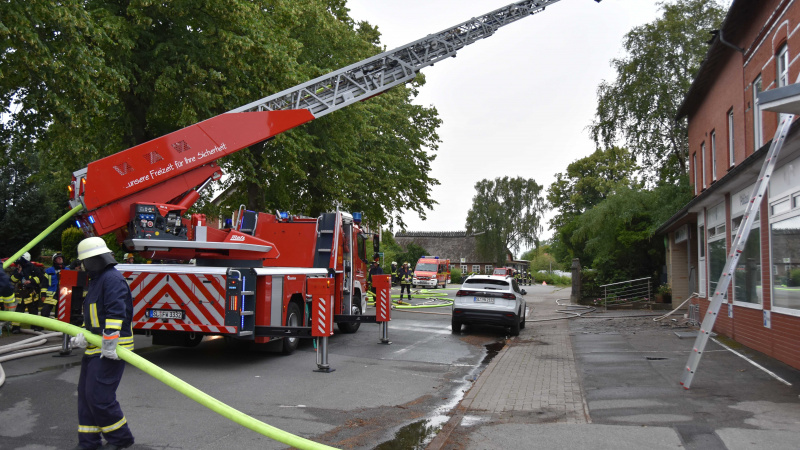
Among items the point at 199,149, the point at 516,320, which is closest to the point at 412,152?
the point at 516,320

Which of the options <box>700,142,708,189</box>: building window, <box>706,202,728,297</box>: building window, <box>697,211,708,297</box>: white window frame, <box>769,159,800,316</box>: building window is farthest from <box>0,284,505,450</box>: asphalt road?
<box>700,142,708,189</box>: building window

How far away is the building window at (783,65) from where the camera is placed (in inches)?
429

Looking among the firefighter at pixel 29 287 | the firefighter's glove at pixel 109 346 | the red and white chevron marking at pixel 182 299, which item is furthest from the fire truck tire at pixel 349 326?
the firefighter's glove at pixel 109 346

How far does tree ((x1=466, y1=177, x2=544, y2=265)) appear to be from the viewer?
68438 millimetres

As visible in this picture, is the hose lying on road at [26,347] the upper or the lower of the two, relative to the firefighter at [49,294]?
lower

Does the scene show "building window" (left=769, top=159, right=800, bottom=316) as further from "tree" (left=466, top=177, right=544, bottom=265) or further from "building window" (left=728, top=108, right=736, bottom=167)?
"tree" (left=466, top=177, right=544, bottom=265)

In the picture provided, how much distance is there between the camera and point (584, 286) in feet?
91.4

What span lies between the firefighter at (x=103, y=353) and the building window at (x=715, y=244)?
12598 mm

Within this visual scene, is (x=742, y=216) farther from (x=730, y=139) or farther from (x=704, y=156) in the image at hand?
(x=704, y=156)

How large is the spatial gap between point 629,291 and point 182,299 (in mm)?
21494

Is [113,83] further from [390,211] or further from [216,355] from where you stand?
[390,211]

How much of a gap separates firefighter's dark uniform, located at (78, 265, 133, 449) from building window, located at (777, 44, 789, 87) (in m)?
Result: 11.2

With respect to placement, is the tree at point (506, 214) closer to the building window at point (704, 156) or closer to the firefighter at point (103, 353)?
the building window at point (704, 156)

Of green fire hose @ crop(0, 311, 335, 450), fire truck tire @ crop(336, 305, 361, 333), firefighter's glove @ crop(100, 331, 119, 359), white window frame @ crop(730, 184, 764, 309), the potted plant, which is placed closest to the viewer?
green fire hose @ crop(0, 311, 335, 450)
